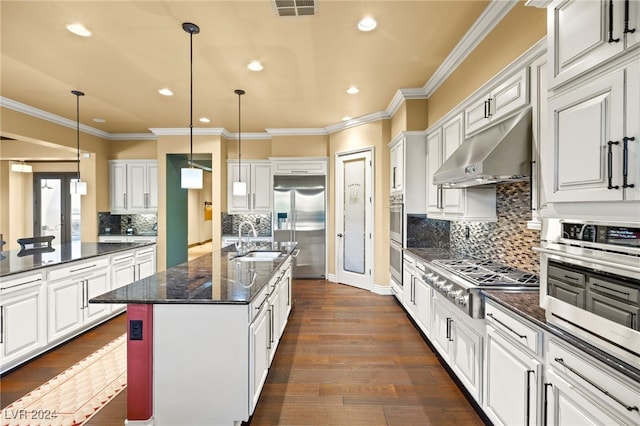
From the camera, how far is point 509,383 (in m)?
1.69

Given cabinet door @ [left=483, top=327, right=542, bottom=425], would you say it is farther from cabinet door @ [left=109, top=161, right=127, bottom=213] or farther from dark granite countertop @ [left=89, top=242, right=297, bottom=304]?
cabinet door @ [left=109, top=161, right=127, bottom=213]

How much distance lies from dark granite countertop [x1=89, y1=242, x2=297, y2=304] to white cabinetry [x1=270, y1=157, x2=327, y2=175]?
3.22 meters

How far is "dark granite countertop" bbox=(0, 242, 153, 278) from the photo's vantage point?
2795 mm

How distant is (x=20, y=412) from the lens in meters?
2.21

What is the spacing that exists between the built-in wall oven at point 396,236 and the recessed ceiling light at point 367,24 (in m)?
2.15

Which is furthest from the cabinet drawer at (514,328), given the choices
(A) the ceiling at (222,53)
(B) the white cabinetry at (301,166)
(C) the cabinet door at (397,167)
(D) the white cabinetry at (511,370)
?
(B) the white cabinetry at (301,166)

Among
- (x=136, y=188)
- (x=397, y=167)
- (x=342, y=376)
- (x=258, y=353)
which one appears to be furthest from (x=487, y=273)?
(x=136, y=188)

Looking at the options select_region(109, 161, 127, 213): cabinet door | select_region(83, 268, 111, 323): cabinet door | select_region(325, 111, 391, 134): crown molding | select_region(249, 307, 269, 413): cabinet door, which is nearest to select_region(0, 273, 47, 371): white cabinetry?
select_region(83, 268, 111, 323): cabinet door

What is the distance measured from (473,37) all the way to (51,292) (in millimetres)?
4781

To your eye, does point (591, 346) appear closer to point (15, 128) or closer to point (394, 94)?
point (394, 94)

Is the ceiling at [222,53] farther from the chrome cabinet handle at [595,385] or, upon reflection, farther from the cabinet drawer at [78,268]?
the chrome cabinet handle at [595,385]

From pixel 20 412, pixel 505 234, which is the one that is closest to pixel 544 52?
pixel 505 234

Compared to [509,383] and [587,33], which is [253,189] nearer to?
[509,383]

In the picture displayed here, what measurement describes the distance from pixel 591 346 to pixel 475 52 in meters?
2.73
